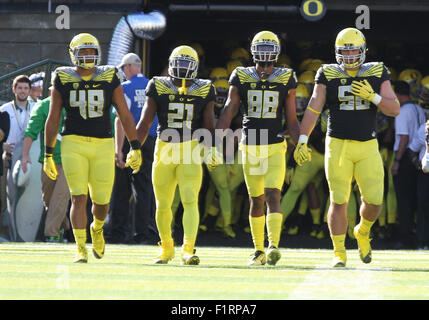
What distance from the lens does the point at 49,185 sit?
1240 centimetres

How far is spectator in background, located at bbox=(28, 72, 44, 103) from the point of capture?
42.5ft

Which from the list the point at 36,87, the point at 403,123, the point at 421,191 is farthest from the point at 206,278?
the point at 36,87

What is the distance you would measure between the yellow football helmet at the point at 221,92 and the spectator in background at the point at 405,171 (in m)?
2.16

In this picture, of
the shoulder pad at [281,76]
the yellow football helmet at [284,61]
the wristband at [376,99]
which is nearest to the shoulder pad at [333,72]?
the wristband at [376,99]

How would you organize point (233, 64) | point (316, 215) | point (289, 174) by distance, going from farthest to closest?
point (233, 64)
point (316, 215)
point (289, 174)

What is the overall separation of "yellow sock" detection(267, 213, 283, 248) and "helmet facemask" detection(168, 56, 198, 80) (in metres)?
1.29

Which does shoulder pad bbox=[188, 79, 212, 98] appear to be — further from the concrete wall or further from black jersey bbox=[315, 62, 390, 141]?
the concrete wall

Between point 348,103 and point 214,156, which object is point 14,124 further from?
point 348,103

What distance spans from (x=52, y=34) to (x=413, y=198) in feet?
16.6

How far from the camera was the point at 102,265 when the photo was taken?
8.94m

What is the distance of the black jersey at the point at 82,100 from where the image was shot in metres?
9.09

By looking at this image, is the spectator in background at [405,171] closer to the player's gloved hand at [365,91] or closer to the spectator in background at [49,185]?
the spectator in background at [49,185]

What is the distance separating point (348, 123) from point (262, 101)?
0.75 m
